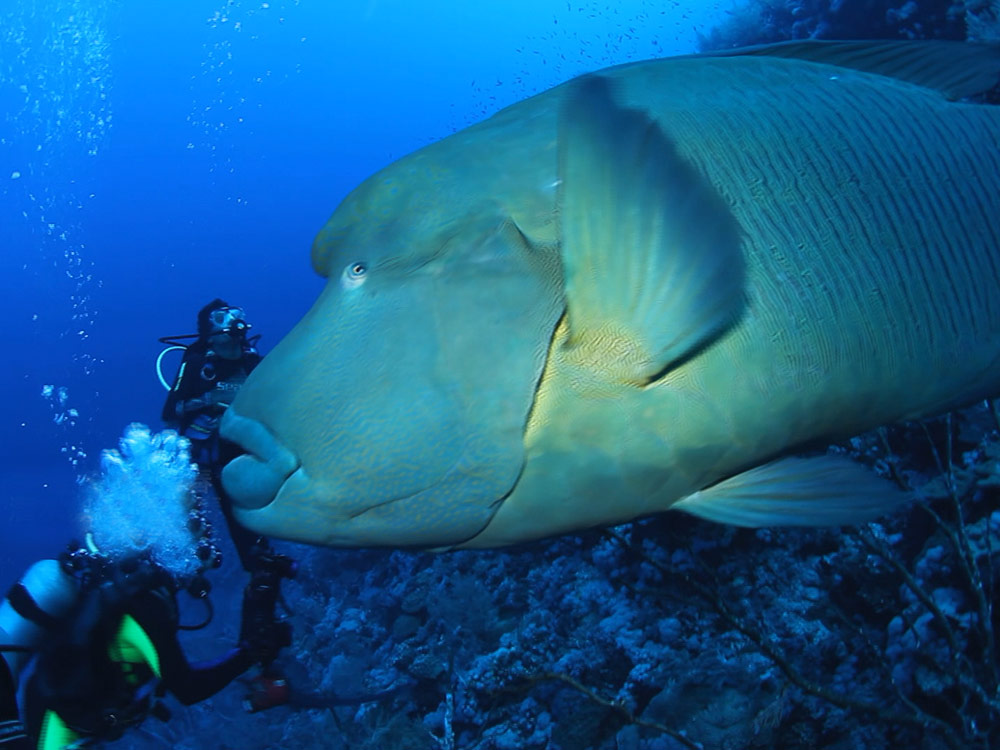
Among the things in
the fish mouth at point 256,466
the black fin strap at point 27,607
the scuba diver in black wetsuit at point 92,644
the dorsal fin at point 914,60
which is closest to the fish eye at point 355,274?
the fish mouth at point 256,466

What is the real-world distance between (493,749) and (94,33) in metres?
80.6

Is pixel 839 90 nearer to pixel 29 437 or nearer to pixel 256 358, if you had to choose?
pixel 256 358

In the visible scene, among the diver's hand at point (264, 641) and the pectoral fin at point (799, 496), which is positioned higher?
the pectoral fin at point (799, 496)

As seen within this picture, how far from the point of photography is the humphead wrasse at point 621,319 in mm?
1301

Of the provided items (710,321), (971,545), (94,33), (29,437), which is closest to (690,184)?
(710,321)

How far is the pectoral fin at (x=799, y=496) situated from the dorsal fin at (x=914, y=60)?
3.88ft

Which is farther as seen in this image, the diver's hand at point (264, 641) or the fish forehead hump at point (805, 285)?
the diver's hand at point (264, 641)

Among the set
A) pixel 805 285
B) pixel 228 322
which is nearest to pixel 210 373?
pixel 228 322

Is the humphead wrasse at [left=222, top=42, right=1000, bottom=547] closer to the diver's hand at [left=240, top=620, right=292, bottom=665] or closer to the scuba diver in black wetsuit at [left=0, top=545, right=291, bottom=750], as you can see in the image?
the scuba diver in black wetsuit at [left=0, top=545, right=291, bottom=750]

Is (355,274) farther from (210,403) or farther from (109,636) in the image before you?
(210,403)

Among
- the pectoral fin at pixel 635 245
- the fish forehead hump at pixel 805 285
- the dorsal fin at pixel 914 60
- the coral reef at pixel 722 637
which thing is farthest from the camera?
the coral reef at pixel 722 637

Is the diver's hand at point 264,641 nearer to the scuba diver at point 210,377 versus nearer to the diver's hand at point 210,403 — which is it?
the scuba diver at point 210,377

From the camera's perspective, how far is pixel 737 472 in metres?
1.61

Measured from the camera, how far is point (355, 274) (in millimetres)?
1482
